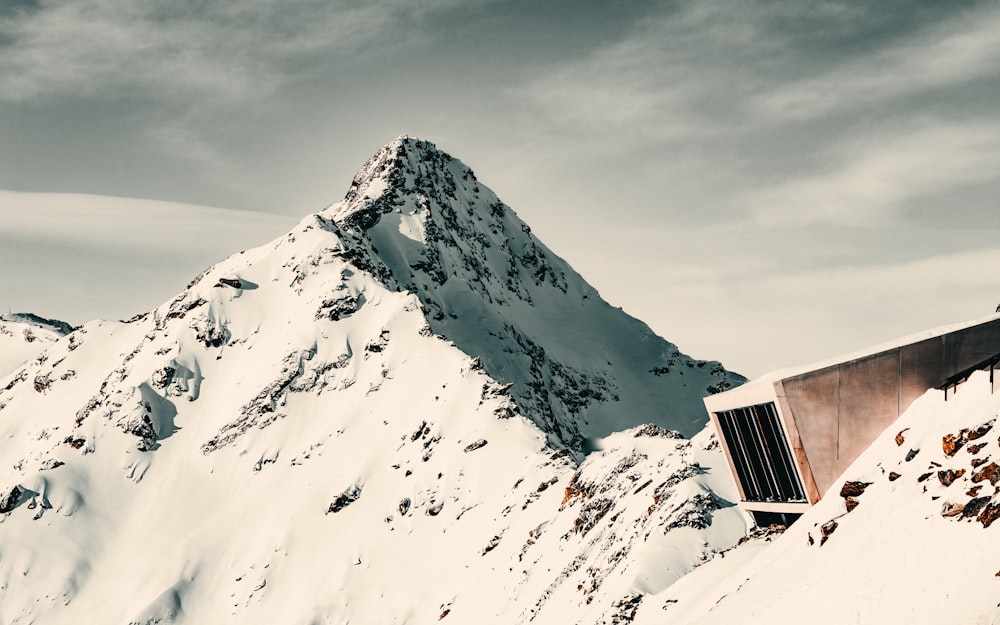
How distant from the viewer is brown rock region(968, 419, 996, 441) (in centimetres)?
3818

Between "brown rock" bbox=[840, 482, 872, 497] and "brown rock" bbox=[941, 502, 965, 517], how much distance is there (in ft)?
22.3

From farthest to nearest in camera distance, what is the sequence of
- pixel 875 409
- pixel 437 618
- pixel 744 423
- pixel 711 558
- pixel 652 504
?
pixel 437 618 → pixel 652 504 → pixel 711 558 → pixel 744 423 → pixel 875 409

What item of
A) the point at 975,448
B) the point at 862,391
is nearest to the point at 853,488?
the point at 862,391

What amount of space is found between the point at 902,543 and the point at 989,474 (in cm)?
366

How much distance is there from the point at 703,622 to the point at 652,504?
28.7 metres

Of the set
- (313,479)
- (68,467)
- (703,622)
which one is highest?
(68,467)

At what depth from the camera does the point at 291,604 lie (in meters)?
115

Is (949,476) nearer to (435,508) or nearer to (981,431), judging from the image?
(981,431)

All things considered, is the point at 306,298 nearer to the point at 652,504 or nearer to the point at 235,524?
the point at 235,524

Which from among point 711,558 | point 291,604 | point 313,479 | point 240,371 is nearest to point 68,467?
point 240,371

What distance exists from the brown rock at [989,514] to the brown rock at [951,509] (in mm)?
1102

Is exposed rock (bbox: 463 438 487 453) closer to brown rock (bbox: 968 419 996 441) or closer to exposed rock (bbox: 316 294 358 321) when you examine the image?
exposed rock (bbox: 316 294 358 321)

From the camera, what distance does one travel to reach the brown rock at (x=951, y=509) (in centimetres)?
3547

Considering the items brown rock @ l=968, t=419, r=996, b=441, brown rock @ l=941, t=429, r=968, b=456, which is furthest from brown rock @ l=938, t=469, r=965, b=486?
brown rock @ l=968, t=419, r=996, b=441
